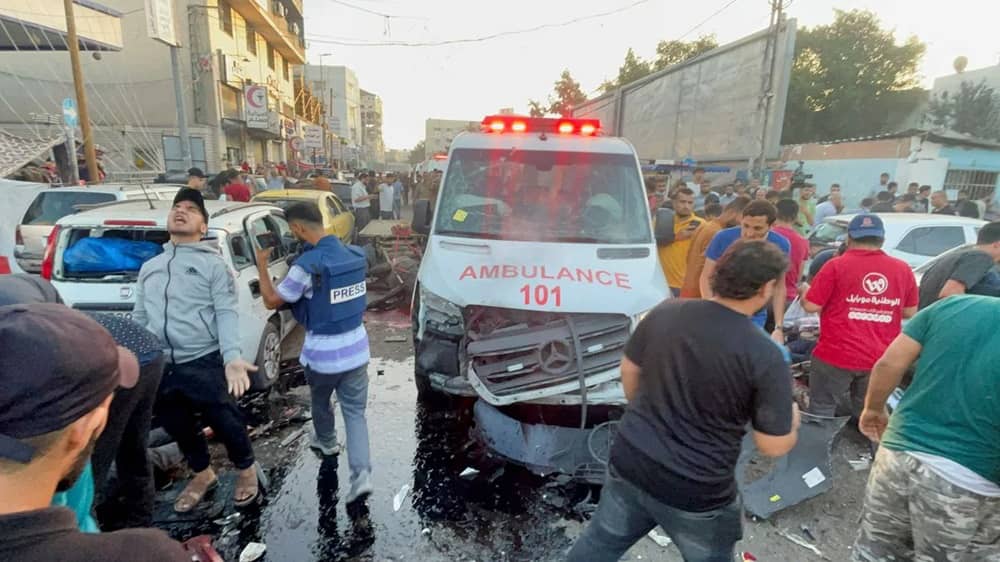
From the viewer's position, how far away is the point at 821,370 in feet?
12.5

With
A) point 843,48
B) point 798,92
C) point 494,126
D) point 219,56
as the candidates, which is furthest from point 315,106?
point 494,126

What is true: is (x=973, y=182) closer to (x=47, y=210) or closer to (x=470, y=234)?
(x=470, y=234)

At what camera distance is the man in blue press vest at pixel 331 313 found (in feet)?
9.98

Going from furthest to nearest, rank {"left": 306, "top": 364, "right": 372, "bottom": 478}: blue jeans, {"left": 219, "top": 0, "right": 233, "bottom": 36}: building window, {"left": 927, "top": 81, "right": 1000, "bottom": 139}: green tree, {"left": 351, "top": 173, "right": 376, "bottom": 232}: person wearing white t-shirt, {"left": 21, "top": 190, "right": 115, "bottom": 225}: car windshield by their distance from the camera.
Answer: {"left": 927, "top": 81, "right": 1000, "bottom": 139}: green tree, {"left": 219, "top": 0, "right": 233, "bottom": 36}: building window, {"left": 351, "top": 173, "right": 376, "bottom": 232}: person wearing white t-shirt, {"left": 21, "top": 190, "right": 115, "bottom": 225}: car windshield, {"left": 306, "top": 364, "right": 372, "bottom": 478}: blue jeans

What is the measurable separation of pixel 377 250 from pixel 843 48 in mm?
38774

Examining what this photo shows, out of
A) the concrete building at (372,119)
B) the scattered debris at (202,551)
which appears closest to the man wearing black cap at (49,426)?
the scattered debris at (202,551)

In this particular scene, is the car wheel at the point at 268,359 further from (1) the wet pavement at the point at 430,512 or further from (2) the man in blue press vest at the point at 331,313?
(2) the man in blue press vest at the point at 331,313

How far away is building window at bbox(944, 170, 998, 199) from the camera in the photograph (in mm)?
16812

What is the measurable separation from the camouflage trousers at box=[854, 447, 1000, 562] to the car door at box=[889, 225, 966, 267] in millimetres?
6298

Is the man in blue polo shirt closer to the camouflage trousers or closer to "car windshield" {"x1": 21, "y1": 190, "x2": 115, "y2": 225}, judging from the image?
the camouflage trousers

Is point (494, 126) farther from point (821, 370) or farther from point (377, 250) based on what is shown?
point (377, 250)

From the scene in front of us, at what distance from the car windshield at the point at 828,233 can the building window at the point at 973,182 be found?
13.0 m

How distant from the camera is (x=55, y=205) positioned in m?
7.31

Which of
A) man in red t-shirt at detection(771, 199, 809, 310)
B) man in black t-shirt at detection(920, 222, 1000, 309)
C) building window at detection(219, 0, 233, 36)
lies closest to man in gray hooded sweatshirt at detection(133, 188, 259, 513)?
man in red t-shirt at detection(771, 199, 809, 310)
